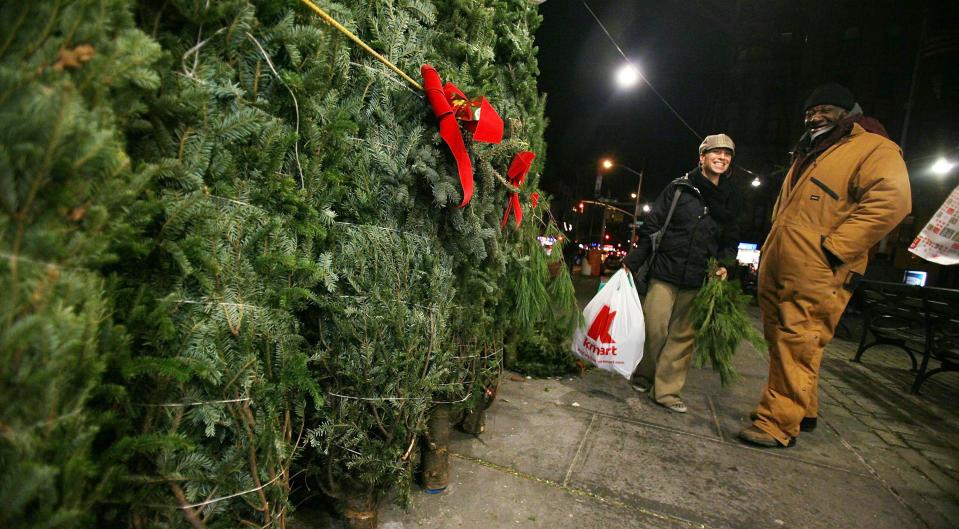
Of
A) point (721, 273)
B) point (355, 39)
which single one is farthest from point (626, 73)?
point (355, 39)

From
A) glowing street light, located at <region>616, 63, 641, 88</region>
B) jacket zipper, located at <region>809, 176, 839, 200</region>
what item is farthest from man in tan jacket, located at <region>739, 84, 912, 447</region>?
glowing street light, located at <region>616, 63, 641, 88</region>

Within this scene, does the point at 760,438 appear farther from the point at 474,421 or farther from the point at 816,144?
the point at 816,144

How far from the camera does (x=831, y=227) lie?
9.68ft

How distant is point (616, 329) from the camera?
3674 millimetres

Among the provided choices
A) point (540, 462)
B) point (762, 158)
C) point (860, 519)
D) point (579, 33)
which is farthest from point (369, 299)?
point (762, 158)

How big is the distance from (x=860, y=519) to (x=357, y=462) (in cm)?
263

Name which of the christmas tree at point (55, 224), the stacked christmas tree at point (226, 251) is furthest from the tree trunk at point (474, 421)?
the christmas tree at point (55, 224)

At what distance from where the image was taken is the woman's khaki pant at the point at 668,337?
12.0ft

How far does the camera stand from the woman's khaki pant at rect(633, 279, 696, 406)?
3.66 m

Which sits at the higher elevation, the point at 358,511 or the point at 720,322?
the point at 720,322

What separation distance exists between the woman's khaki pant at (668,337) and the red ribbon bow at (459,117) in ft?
8.00

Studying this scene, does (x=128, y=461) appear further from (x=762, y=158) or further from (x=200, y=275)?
(x=762, y=158)

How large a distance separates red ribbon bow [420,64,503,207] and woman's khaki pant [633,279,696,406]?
8.00 ft

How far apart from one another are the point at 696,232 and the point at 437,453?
2.76m
